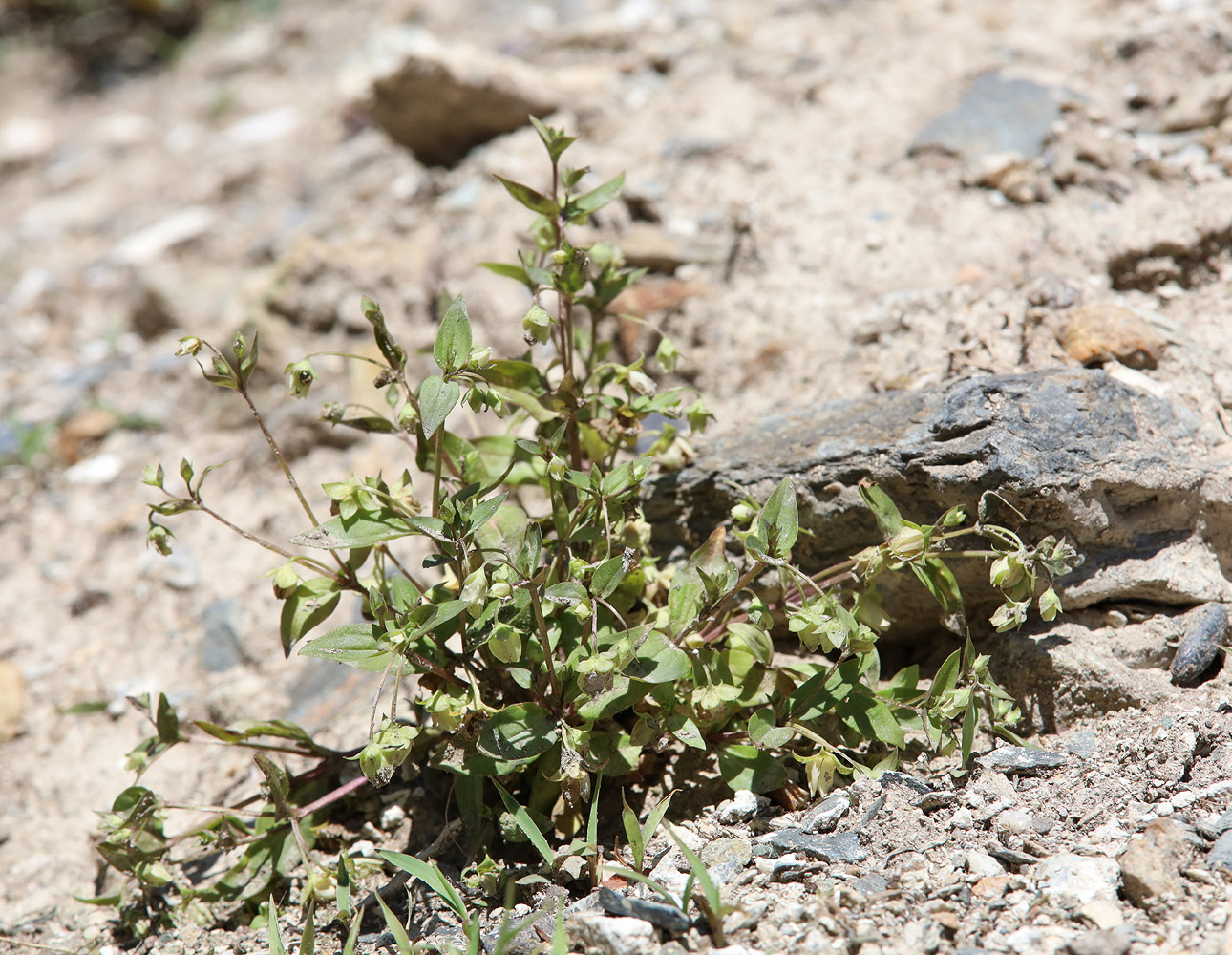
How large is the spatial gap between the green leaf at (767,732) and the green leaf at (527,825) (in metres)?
0.53

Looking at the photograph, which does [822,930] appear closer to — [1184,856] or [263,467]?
[1184,856]

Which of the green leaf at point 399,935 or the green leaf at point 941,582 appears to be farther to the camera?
the green leaf at point 941,582

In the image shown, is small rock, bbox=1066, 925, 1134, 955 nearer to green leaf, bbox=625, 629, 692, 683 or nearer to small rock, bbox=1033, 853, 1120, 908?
small rock, bbox=1033, 853, 1120, 908

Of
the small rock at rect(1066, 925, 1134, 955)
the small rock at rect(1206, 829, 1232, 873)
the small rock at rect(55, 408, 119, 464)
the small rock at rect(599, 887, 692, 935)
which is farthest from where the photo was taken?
the small rock at rect(55, 408, 119, 464)

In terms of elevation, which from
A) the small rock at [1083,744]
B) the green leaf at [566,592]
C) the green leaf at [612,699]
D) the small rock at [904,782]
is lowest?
the small rock at [904,782]

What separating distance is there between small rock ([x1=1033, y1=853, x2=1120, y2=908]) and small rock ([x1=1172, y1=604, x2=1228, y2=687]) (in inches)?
24.3

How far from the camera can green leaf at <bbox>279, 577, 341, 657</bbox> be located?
7.77 ft

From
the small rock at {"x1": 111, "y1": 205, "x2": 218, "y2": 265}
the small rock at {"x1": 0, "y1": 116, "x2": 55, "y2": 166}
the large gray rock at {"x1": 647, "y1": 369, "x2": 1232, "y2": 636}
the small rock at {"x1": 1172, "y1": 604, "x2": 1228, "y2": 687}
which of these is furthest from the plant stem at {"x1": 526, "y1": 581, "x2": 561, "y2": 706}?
the small rock at {"x1": 0, "y1": 116, "x2": 55, "y2": 166}

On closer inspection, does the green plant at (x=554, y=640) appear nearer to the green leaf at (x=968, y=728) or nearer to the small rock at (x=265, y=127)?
the green leaf at (x=968, y=728)

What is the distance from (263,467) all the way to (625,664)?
93.4 inches

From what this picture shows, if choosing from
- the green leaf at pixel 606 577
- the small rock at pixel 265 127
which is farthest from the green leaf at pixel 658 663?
the small rock at pixel 265 127

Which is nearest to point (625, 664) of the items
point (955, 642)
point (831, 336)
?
point (955, 642)

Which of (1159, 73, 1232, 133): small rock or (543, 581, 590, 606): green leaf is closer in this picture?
(543, 581, 590, 606): green leaf

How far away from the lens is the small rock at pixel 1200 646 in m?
2.32
